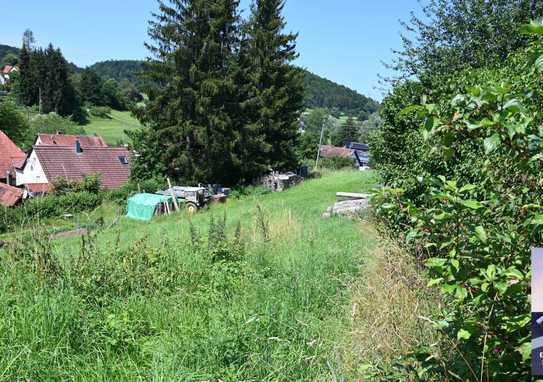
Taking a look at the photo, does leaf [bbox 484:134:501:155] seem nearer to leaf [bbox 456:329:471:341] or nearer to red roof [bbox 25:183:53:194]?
leaf [bbox 456:329:471:341]

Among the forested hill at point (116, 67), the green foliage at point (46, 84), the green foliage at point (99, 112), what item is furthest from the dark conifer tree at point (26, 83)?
the forested hill at point (116, 67)

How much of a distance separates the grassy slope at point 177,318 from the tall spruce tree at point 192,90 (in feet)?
68.4

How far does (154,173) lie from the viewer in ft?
97.5

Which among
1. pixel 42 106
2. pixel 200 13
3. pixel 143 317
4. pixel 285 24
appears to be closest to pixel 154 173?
pixel 200 13

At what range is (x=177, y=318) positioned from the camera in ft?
13.3

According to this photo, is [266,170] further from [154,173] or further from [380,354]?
[380,354]

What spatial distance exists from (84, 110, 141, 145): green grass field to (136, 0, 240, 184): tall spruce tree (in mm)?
41173

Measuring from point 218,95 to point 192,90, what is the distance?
1.50m

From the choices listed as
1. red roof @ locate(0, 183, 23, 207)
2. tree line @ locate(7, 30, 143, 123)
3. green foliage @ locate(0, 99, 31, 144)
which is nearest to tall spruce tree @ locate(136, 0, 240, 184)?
red roof @ locate(0, 183, 23, 207)

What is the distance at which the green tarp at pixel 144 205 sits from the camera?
23.0 m

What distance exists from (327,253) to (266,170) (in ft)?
76.4

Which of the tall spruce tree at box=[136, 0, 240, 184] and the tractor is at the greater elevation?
the tall spruce tree at box=[136, 0, 240, 184]

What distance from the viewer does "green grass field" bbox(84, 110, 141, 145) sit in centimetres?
6945

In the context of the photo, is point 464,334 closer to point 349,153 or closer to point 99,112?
point 349,153
